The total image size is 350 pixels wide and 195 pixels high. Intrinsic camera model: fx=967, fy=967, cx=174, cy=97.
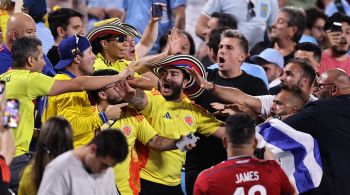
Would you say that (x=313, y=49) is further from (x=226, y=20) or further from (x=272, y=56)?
(x=226, y=20)

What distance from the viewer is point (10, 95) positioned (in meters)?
8.42

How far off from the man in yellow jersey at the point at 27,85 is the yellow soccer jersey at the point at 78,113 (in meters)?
0.23

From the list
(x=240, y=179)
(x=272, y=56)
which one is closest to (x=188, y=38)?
(x=272, y=56)

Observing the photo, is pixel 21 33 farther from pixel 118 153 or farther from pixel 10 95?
pixel 118 153

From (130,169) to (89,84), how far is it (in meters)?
0.88

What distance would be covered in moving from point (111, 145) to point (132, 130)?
202 cm

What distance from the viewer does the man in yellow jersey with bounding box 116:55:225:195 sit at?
9062mm

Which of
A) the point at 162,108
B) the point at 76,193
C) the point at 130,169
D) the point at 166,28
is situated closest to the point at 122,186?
the point at 130,169

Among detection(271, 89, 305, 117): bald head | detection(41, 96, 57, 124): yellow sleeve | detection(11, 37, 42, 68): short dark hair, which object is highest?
detection(11, 37, 42, 68): short dark hair

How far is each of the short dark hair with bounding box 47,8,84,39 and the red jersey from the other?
13.9ft

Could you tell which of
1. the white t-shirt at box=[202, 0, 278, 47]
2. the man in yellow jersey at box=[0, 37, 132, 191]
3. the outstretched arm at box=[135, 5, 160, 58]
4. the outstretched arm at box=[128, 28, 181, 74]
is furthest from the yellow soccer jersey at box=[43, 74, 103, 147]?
the white t-shirt at box=[202, 0, 278, 47]

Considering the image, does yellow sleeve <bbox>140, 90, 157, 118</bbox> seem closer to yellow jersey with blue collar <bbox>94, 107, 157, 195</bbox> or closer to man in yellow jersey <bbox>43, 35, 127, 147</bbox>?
yellow jersey with blue collar <bbox>94, 107, 157, 195</bbox>

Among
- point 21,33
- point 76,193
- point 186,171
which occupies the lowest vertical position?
point 186,171

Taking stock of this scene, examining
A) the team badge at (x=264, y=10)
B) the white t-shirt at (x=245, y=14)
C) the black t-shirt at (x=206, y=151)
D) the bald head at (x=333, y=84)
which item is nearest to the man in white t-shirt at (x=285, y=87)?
the bald head at (x=333, y=84)
